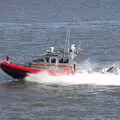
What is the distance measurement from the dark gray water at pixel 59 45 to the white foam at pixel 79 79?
0.21 m

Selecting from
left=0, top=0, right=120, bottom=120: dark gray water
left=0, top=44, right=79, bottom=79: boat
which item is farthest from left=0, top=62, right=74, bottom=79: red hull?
left=0, top=0, right=120, bottom=120: dark gray water

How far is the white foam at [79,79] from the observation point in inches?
2549

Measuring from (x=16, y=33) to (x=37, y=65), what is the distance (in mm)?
33274

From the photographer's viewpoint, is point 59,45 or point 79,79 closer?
point 79,79

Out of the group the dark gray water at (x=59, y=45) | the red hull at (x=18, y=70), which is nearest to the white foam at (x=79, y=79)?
the dark gray water at (x=59, y=45)

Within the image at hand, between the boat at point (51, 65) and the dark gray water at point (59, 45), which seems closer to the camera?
the dark gray water at point (59, 45)

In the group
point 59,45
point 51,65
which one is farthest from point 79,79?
point 59,45

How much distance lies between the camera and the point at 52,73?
64625 millimetres

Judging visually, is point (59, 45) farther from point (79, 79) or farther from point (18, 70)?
point (18, 70)

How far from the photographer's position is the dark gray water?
5544 cm

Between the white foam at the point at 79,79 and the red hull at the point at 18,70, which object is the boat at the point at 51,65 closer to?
the red hull at the point at 18,70

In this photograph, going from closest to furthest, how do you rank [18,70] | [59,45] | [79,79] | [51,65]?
[51,65] → [18,70] → [79,79] → [59,45]

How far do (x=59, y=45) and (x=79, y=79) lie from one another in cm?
2135

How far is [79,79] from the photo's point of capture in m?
64.9
